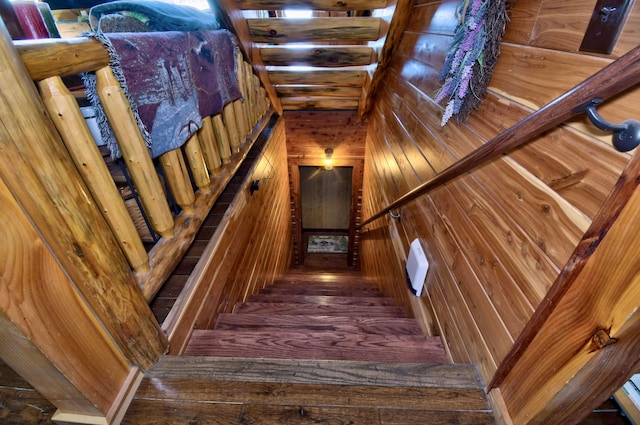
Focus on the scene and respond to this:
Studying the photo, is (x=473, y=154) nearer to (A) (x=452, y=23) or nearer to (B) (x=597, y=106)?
→ (B) (x=597, y=106)

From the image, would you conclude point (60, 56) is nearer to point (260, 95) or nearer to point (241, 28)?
point (241, 28)

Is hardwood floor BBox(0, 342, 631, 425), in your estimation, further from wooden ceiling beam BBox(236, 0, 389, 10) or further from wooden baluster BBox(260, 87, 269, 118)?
wooden baluster BBox(260, 87, 269, 118)

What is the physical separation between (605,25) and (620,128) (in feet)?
0.77

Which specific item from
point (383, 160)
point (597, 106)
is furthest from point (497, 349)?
point (383, 160)

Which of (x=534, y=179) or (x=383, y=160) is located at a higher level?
(x=534, y=179)

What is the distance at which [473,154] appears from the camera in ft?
3.03

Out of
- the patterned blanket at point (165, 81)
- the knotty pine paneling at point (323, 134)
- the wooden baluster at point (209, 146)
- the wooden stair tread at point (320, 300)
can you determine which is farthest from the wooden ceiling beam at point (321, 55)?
the wooden stair tread at point (320, 300)

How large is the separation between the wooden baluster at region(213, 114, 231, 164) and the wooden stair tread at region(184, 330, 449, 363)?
3.60ft

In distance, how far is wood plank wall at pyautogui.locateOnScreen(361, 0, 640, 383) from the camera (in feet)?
2.08

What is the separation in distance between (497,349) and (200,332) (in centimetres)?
132

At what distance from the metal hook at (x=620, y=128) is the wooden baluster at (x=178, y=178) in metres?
1.37


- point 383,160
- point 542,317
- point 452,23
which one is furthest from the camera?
point 383,160

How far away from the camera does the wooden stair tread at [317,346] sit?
1.32 meters

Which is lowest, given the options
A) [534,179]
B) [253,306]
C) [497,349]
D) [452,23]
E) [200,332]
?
[253,306]
